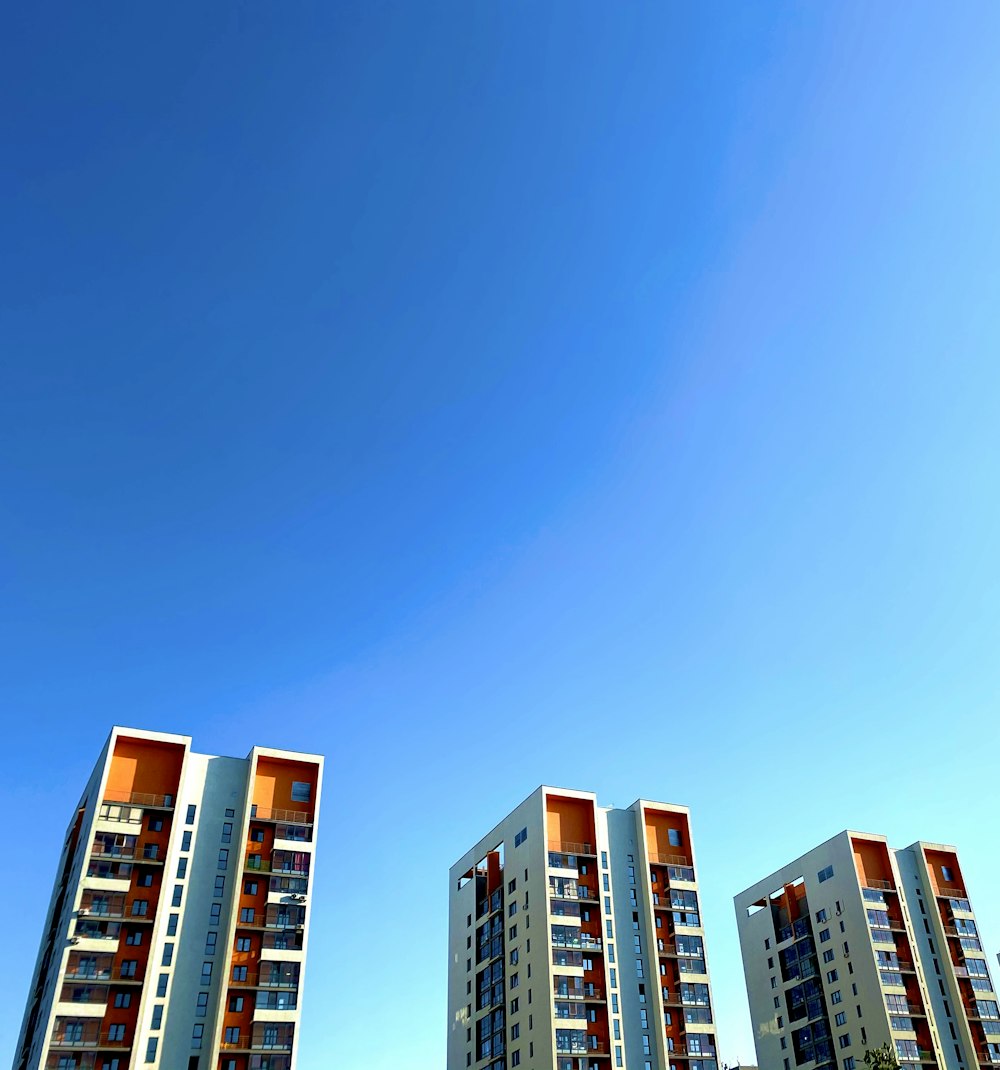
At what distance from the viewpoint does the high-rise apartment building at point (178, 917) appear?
250ft

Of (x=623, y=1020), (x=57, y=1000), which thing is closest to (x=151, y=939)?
(x=57, y=1000)

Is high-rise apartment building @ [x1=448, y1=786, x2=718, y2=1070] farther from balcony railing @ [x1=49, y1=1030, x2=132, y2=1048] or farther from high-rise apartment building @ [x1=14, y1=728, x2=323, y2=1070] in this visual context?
balcony railing @ [x1=49, y1=1030, x2=132, y2=1048]

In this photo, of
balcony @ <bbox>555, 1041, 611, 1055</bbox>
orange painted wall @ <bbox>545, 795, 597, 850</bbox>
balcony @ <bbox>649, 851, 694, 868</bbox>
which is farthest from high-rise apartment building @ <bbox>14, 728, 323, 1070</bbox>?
balcony @ <bbox>649, 851, 694, 868</bbox>

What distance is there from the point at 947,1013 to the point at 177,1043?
82.2m

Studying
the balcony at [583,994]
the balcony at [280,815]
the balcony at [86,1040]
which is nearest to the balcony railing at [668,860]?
the balcony at [583,994]

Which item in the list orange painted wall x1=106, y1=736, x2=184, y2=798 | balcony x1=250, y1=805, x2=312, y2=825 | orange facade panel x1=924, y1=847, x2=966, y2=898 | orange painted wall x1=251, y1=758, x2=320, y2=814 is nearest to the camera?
orange painted wall x1=106, y1=736, x2=184, y2=798

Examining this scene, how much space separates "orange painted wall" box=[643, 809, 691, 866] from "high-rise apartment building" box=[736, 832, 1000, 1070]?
23378 mm

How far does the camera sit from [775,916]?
123 meters

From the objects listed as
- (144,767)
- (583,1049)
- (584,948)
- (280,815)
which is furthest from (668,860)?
(144,767)

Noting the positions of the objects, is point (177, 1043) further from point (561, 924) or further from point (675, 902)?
point (675, 902)

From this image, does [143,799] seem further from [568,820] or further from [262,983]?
[568,820]

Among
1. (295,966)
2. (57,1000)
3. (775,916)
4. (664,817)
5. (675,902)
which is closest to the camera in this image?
(57,1000)

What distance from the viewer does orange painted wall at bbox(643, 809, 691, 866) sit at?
103 metres

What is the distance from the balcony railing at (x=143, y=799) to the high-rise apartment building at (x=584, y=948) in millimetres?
36552
